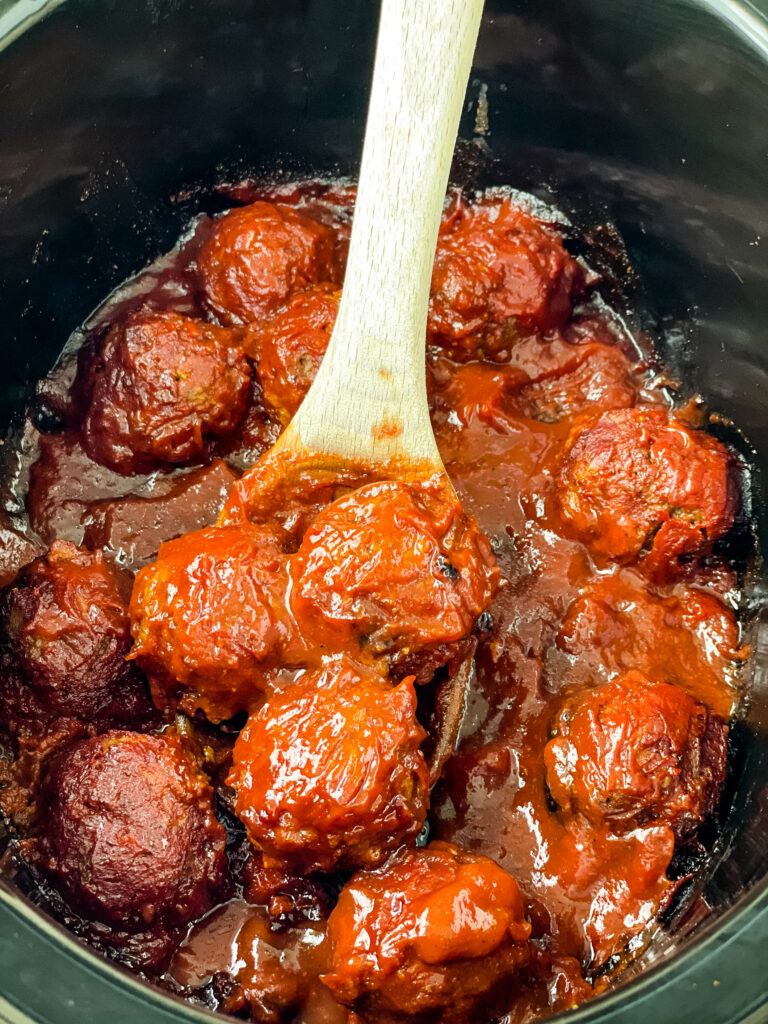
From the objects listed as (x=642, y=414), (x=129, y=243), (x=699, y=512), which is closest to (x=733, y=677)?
(x=699, y=512)

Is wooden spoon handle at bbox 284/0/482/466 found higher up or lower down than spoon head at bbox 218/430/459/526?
higher up

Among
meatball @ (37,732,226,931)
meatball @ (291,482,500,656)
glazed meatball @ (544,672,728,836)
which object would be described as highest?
meatball @ (291,482,500,656)

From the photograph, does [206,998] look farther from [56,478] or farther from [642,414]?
[642,414]

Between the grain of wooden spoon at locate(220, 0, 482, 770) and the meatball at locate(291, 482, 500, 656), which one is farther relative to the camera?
the grain of wooden spoon at locate(220, 0, 482, 770)

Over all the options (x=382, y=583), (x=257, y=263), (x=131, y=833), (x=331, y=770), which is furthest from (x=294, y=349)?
(x=131, y=833)

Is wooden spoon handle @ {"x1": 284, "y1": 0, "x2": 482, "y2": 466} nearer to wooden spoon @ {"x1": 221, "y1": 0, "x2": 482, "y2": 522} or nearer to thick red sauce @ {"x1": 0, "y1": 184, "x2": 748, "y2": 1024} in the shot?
wooden spoon @ {"x1": 221, "y1": 0, "x2": 482, "y2": 522}

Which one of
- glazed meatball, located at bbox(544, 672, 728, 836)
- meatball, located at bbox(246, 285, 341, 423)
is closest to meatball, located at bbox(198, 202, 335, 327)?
meatball, located at bbox(246, 285, 341, 423)

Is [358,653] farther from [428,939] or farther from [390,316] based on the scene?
[390,316]
